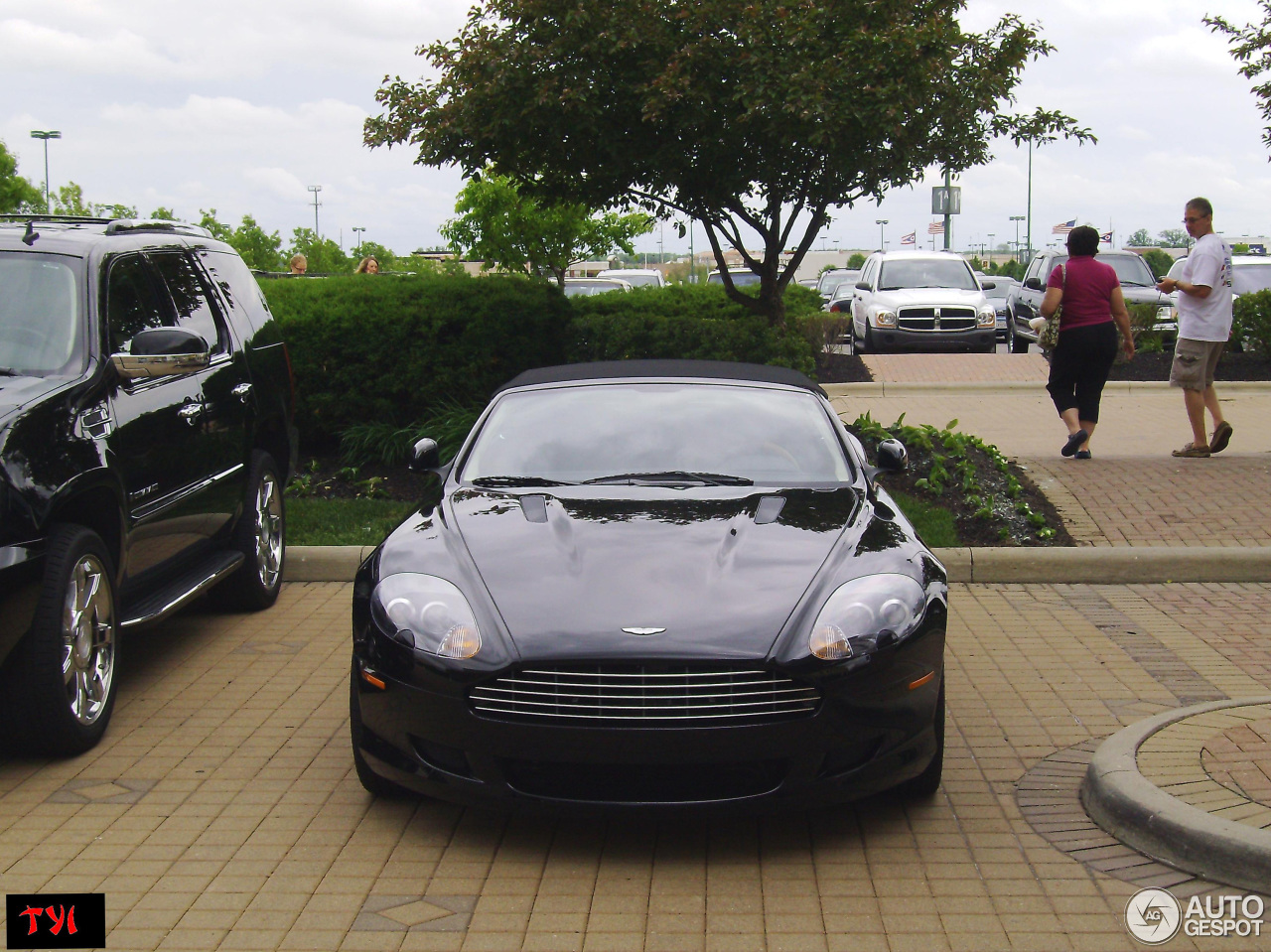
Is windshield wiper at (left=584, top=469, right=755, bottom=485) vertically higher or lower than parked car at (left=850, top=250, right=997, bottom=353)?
lower

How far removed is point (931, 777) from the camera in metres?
4.50

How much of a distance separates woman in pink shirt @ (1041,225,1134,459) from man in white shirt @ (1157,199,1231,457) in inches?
18.0

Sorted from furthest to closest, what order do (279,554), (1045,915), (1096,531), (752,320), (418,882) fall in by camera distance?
1. (752,320)
2. (1096,531)
3. (279,554)
4. (418,882)
5. (1045,915)

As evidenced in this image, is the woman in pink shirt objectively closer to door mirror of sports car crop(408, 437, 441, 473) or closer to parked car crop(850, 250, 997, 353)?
door mirror of sports car crop(408, 437, 441, 473)

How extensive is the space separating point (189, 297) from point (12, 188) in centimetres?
3628

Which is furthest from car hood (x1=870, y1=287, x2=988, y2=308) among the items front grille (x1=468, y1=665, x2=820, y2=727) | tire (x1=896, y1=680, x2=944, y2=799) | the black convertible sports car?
front grille (x1=468, y1=665, x2=820, y2=727)

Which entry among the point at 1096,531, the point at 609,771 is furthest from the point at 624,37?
the point at 609,771

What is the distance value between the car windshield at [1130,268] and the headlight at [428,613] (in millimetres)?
20285

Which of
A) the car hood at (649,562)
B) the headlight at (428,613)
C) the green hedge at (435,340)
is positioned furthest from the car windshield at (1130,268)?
the headlight at (428,613)

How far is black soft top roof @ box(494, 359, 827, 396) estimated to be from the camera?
6.07 meters

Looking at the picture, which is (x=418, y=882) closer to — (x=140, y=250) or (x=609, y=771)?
(x=609, y=771)

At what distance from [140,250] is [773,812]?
4.22 m

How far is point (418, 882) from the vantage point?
13.0ft

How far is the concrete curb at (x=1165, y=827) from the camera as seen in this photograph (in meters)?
3.78
